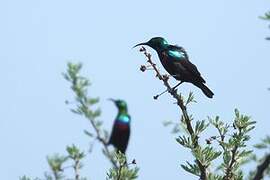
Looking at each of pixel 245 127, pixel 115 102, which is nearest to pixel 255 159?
pixel 245 127

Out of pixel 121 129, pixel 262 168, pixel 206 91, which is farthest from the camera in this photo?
pixel 121 129

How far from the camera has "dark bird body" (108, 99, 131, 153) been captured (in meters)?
8.52

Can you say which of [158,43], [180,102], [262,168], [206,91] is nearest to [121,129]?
[158,43]

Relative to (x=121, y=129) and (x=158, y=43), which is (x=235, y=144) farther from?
(x=121, y=129)

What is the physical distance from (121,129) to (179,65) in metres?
3.25

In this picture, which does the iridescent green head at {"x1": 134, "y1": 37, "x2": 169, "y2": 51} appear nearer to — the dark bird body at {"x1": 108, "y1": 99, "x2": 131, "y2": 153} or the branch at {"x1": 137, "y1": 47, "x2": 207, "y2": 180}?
the dark bird body at {"x1": 108, "y1": 99, "x2": 131, "y2": 153}

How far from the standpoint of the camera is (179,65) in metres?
5.93

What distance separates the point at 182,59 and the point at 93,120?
4.88ft

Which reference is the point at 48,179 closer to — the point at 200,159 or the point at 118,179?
the point at 118,179

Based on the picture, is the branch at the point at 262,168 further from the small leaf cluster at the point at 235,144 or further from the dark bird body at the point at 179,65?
the dark bird body at the point at 179,65

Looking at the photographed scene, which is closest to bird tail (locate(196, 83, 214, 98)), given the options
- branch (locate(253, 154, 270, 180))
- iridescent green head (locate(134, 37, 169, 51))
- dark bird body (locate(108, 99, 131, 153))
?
iridescent green head (locate(134, 37, 169, 51))

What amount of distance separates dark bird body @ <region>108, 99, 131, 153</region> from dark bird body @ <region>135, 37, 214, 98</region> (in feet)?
7.99

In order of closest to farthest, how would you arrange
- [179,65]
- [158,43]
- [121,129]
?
[179,65] → [158,43] → [121,129]

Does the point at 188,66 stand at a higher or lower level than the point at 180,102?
higher
